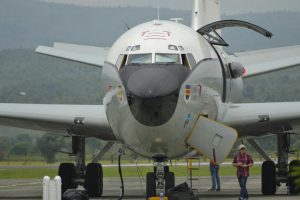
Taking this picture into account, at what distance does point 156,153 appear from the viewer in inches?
846

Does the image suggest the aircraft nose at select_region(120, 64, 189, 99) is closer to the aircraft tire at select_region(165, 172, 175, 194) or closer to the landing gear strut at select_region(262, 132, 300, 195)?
the aircraft tire at select_region(165, 172, 175, 194)

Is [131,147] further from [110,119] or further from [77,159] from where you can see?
[77,159]

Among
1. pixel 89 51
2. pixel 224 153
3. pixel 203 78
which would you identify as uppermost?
pixel 89 51

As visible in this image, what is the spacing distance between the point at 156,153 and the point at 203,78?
6.39 ft

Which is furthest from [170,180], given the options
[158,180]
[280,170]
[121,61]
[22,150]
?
[22,150]

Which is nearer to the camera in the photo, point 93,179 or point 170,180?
point 170,180

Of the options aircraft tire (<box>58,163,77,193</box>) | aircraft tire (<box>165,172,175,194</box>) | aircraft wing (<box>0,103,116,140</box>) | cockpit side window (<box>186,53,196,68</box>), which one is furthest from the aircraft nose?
aircraft tire (<box>58,163,77,193</box>)

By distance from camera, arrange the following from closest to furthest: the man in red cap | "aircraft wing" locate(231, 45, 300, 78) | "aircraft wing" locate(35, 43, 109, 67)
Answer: the man in red cap, "aircraft wing" locate(231, 45, 300, 78), "aircraft wing" locate(35, 43, 109, 67)

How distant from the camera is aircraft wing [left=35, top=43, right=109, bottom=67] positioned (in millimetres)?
30641

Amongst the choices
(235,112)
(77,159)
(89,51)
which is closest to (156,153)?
(235,112)

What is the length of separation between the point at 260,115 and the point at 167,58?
534 centimetres

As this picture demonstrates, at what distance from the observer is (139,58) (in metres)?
20.9

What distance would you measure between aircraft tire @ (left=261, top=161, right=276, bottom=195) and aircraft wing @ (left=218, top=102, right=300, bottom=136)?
2.59 meters

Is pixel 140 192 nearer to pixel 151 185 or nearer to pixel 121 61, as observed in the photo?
pixel 151 185
